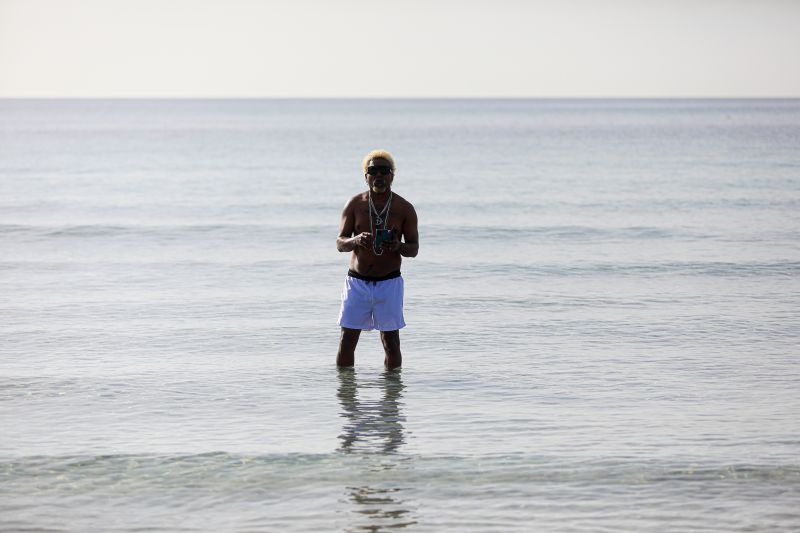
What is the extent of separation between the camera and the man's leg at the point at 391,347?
9.10 metres

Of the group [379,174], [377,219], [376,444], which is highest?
[379,174]

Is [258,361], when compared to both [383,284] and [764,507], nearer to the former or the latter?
[383,284]

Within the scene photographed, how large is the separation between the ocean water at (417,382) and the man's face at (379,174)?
5.69ft

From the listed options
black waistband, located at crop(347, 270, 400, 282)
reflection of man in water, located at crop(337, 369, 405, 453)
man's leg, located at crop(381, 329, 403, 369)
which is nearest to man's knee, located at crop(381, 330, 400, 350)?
man's leg, located at crop(381, 329, 403, 369)

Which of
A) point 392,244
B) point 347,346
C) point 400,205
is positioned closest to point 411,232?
point 400,205

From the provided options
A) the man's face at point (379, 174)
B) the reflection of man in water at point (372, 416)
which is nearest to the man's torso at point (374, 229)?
the man's face at point (379, 174)

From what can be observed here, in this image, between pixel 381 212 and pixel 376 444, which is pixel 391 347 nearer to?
pixel 381 212

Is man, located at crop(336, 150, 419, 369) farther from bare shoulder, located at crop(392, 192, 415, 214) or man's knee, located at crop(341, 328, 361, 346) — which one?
man's knee, located at crop(341, 328, 361, 346)

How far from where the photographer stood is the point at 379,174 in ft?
27.6

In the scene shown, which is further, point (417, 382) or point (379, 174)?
point (417, 382)

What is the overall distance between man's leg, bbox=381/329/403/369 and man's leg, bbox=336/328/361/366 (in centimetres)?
23

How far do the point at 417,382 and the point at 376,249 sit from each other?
1.62 metres

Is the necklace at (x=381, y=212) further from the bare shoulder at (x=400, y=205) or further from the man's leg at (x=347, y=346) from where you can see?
the man's leg at (x=347, y=346)

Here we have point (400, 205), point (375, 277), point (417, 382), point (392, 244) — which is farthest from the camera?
point (417, 382)
